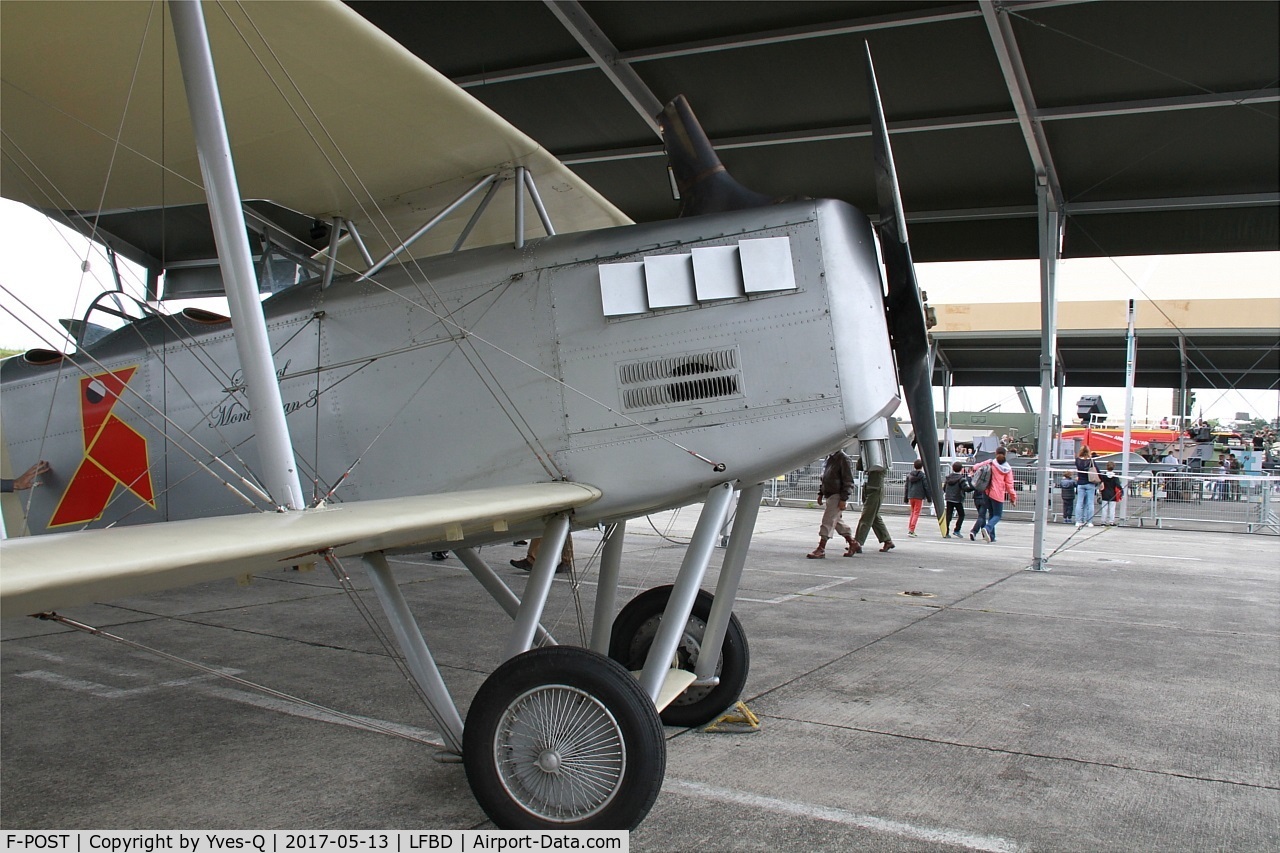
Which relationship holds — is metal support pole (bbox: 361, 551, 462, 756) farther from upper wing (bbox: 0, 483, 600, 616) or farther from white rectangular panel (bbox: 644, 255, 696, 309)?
white rectangular panel (bbox: 644, 255, 696, 309)

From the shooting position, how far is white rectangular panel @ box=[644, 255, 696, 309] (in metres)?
3.83

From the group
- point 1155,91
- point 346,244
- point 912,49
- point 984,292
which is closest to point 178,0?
point 346,244

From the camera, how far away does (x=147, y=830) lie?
10.1 ft

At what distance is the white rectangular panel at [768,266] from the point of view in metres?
3.72

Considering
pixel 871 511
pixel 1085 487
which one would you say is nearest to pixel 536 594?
pixel 871 511

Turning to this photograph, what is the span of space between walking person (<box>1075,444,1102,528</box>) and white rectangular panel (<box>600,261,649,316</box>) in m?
16.3

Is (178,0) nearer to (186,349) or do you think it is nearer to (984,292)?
(186,349)

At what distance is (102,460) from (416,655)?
2765mm

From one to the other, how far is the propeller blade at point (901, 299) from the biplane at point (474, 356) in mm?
14

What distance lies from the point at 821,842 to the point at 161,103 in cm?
422

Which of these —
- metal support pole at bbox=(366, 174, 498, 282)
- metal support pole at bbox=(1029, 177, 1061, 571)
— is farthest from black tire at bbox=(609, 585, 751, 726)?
metal support pole at bbox=(1029, 177, 1061, 571)

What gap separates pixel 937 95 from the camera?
7.55 m

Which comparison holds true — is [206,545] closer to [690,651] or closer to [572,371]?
[572,371]

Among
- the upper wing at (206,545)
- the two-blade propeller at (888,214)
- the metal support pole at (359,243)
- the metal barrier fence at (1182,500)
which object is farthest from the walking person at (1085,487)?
the upper wing at (206,545)
